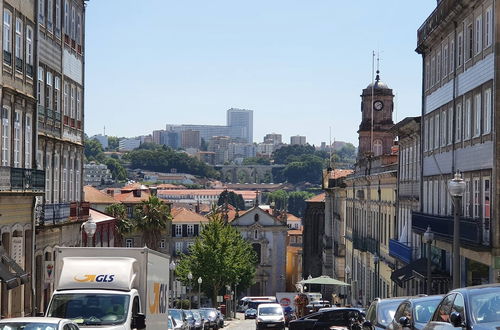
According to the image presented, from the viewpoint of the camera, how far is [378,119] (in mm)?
95000

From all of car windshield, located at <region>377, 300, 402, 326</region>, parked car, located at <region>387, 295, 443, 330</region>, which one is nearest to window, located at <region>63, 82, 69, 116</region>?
car windshield, located at <region>377, 300, 402, 326</region>

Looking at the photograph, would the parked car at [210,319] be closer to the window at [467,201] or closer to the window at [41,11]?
the window at [467,201]

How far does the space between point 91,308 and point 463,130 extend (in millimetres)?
22401

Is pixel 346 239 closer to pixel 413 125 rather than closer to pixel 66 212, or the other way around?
pixel 413 125

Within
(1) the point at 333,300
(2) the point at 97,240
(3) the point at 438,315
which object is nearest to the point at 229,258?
(1) the point at 333,300

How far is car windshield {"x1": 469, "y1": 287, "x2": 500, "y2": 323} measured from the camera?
1466cm

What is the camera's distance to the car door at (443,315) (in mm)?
16125

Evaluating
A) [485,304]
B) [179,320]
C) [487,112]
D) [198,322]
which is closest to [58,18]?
[179,320]

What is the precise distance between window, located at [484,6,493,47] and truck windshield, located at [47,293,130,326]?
61.0 ft

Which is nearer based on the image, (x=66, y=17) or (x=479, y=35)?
(x=479, y=35)

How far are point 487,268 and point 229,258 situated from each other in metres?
56.8

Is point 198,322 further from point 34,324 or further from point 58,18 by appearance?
point 34,324

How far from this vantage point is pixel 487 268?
1462 inches

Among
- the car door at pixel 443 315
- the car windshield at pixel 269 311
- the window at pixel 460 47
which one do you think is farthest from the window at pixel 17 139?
the car door at pixel 443 315
